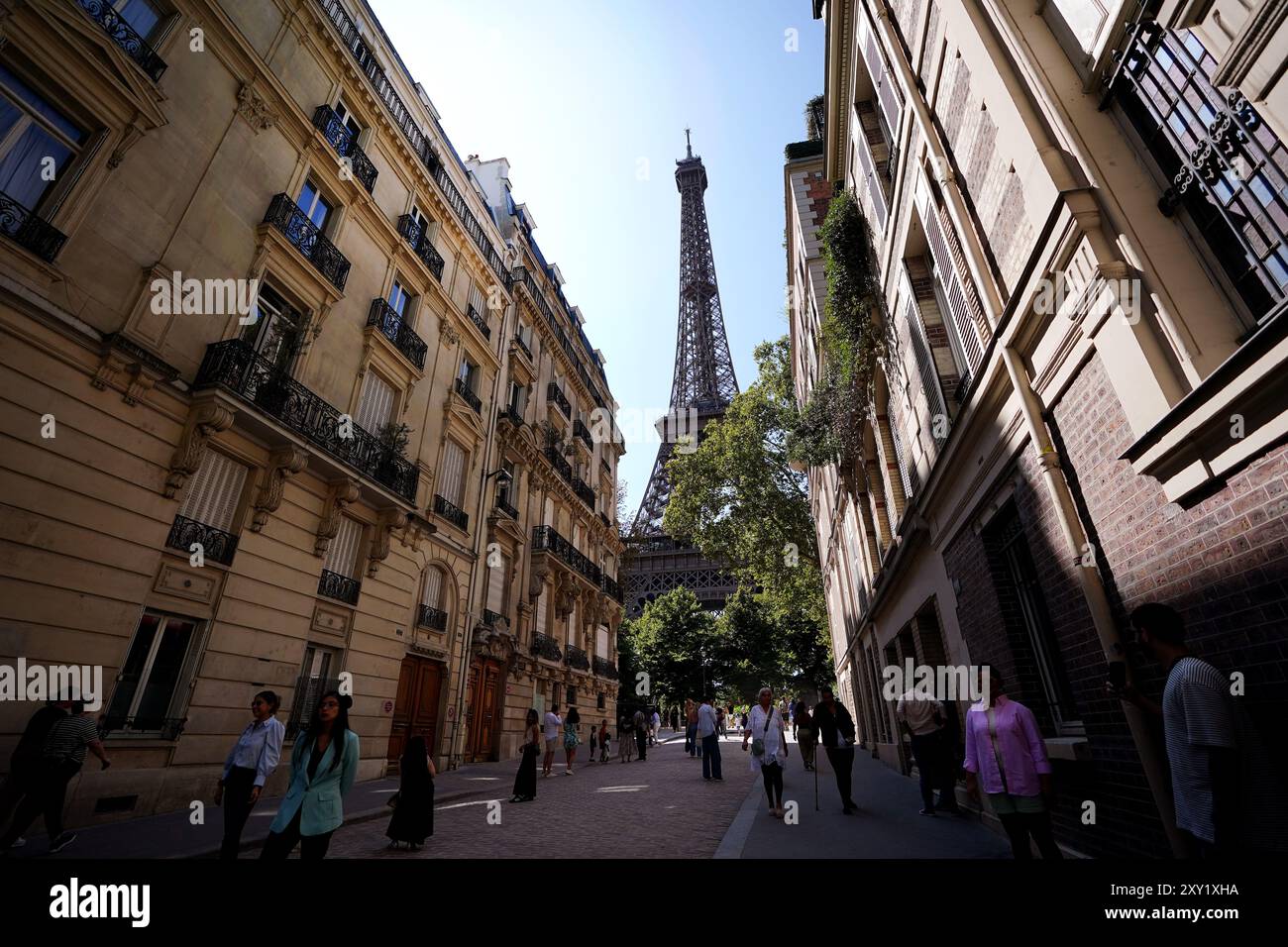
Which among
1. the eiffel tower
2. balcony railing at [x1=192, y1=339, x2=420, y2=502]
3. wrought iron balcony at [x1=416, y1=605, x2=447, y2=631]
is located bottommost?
wrought iron balcony at [x1=416, y1=605, x2=447, y2=631]

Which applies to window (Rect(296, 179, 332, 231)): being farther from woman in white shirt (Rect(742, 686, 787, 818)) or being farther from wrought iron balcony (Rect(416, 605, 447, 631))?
woman in white shirt (Rect(742, 686, 787, 818))

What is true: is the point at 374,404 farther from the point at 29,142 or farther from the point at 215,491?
the point at 29,142

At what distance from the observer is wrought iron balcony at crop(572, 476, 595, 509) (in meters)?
27.8

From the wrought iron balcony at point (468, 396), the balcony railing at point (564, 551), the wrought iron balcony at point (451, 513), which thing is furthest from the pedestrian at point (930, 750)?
the balcony railing at point (564, 551)

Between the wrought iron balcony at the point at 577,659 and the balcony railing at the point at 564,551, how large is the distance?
3.38m

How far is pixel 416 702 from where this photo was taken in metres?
14.8

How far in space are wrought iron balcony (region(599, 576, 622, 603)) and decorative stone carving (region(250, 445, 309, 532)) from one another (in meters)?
19.6

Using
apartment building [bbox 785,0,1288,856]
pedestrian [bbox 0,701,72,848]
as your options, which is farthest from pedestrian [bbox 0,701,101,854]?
apartment building [bbox 785,0,1288,856]

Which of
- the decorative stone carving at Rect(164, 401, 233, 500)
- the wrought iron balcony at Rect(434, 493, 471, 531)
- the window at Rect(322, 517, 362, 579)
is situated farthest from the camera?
the wrought iron balcony at Rect(434, 493, 471, 531)

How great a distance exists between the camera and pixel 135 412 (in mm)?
8641

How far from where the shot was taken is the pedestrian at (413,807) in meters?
6.56

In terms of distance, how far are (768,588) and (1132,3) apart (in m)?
25.5

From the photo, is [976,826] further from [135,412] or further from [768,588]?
[768,588]
